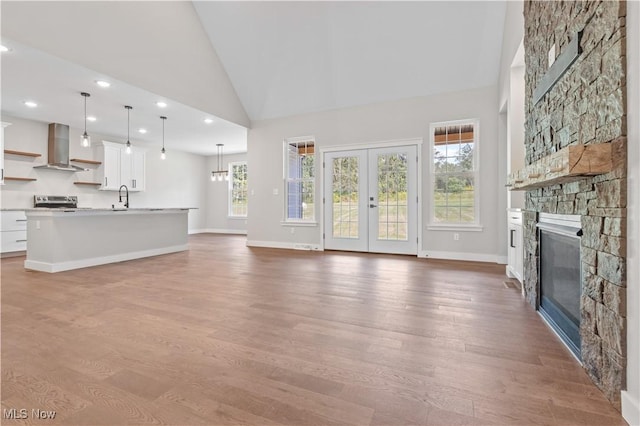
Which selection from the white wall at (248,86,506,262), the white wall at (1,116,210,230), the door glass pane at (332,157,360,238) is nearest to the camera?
the white wall at (248,86,506,262)

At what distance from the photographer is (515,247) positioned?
3.65 meters

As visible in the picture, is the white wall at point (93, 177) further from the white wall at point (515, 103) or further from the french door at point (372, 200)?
the white wall at point (515, 103)

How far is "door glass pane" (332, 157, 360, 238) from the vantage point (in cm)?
613

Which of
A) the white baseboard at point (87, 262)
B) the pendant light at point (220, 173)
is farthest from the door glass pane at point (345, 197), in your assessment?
the pendant light at point (220, 173)

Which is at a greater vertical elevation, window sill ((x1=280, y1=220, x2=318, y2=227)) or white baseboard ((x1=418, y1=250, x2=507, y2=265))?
window sill ((x1=280, y1=220, x2=318, y2=227))

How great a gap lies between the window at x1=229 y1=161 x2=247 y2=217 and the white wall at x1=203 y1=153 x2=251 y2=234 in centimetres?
14

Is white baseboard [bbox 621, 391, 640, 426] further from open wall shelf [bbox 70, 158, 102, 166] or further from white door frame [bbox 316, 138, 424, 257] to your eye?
open wall shelf [bbox 70, 158, 102, 166]

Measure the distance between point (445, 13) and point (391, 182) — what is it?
2694 mm

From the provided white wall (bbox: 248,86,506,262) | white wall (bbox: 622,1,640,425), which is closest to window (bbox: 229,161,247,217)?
white wall (bbox: 248,86,506,262)

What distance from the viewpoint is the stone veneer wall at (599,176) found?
4.59ft

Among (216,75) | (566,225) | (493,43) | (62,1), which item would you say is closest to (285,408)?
(566,225)

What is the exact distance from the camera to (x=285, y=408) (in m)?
1.39

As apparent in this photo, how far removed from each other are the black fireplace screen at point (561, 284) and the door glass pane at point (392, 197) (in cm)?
308

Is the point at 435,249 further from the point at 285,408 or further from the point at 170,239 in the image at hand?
the point at 170,239
